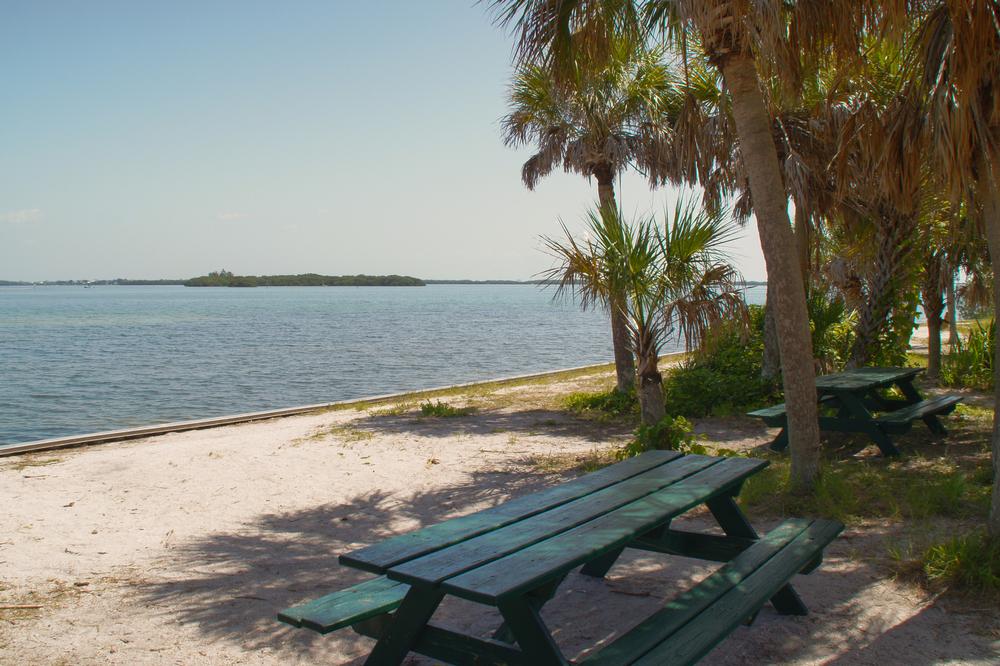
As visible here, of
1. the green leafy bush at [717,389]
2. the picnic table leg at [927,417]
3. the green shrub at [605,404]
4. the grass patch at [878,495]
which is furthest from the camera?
the green shrub at [605,404]

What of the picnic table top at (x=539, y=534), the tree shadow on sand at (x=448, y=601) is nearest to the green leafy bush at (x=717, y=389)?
the tree shadow on sand at (x=448, y=601)

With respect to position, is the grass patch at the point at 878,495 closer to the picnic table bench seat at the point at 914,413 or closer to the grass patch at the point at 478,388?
the picnic table bench seat at the point at 914,413

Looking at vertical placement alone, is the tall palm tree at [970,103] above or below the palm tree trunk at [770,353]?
above

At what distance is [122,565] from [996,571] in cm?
526

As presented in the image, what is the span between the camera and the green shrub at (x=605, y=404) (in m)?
11.2

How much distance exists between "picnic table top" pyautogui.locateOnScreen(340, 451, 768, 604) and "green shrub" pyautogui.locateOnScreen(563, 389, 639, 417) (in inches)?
275

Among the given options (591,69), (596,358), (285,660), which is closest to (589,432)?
(591,69)

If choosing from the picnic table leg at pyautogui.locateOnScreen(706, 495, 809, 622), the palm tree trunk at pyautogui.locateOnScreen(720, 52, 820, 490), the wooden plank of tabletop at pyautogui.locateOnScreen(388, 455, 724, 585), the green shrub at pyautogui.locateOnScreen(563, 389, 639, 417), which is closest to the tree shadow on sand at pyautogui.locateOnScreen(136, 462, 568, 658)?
the wooden plank of tabletop at pyautogui.locateOnScreen(388, 455, 724, 585)

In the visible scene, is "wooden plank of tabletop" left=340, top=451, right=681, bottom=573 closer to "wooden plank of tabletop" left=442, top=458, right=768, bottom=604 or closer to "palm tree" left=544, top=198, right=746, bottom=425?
"wooden plank of tabletop" left=442, top=458, right=768, bottom=604

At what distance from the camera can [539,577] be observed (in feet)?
8.24

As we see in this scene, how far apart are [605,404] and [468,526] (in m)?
8.53

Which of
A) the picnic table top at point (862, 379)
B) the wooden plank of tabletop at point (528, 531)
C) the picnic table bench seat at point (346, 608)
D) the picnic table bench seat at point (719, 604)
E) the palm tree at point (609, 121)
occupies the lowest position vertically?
the picnic table bench seat at point (719, 604)

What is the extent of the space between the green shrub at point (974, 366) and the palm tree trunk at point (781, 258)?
7788mm

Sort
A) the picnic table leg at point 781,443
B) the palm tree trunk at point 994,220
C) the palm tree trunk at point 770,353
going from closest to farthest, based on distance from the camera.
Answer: the palm tree trunk at point 994,220 < the picnic table leg at point 781,443 < the palm tree trunk at point 770,353
